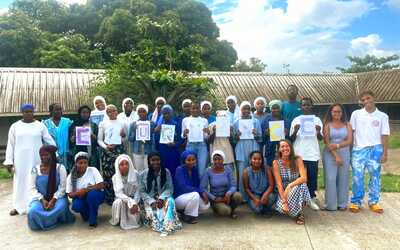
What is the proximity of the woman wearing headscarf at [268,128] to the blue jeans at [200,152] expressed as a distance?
3.42 feet

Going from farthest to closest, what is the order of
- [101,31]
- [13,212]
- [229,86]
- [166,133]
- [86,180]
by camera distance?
[101,31] < [229,86] < [13,212] < [166,133] < [86,180]

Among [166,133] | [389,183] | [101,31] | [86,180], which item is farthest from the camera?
[101,31]

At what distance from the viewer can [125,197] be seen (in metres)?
5.56

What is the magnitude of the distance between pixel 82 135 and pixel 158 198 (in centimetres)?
167

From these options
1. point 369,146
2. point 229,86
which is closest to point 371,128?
point 369,146

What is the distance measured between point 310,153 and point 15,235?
4.58 m

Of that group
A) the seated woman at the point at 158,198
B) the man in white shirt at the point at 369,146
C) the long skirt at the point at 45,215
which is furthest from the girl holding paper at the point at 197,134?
the man in white shirt at the point at 369,146

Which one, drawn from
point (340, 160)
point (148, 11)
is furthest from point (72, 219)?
point (148, 11)

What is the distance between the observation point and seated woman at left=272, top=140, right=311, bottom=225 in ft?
18.2

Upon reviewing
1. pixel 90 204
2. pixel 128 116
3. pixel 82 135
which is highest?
pixel 128 116

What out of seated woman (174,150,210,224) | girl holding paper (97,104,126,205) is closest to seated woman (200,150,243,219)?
seated woman (174,150,210,224)

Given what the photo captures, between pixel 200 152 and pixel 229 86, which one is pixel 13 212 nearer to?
pixel 200 152

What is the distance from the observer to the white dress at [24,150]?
6285 mm

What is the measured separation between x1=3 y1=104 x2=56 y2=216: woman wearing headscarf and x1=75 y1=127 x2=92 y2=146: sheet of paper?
519 mm
